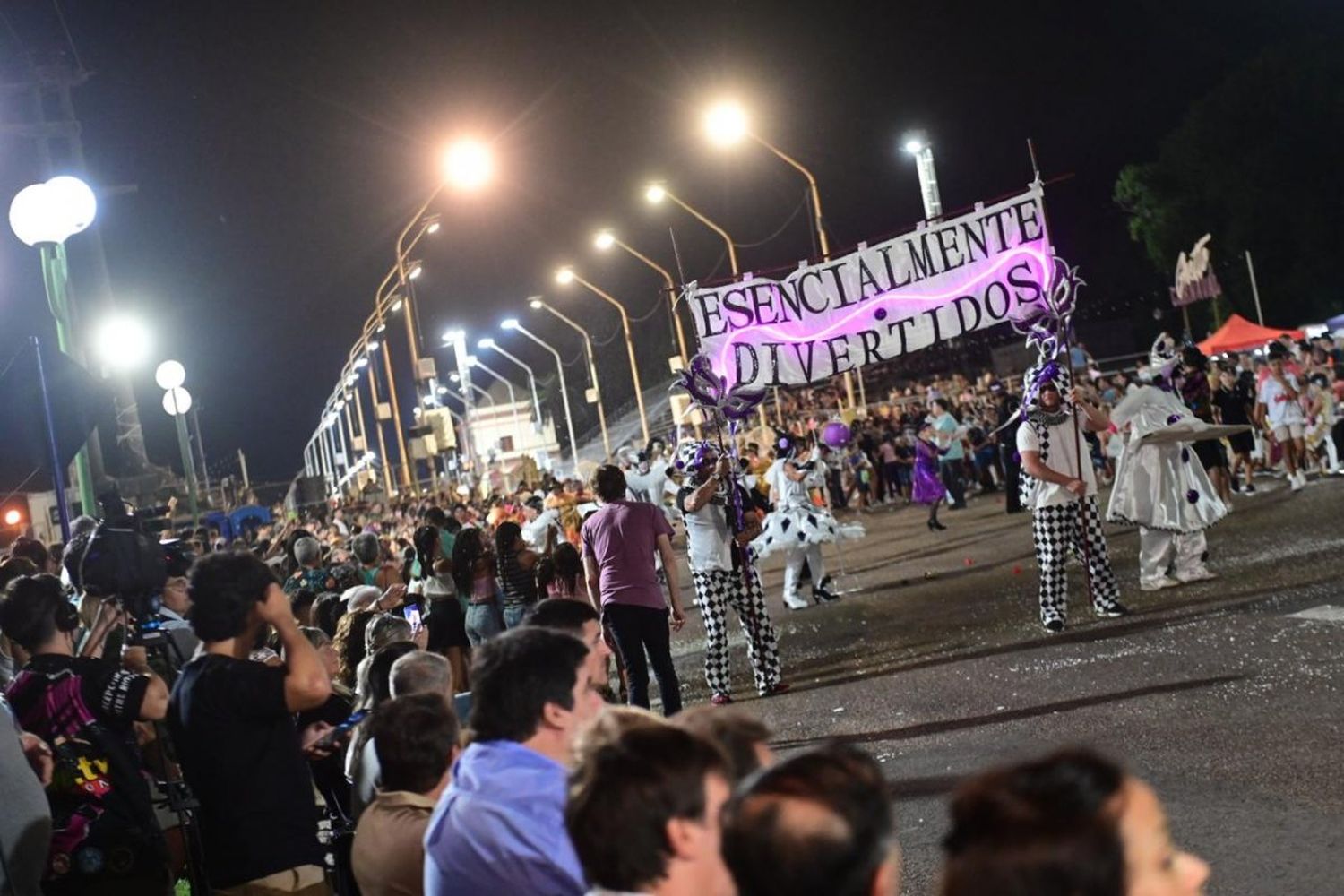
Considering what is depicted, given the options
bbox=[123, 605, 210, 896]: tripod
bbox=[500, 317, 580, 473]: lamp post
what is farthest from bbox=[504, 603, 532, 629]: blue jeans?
bbox=[500, 317, 580, 473]: lamp post

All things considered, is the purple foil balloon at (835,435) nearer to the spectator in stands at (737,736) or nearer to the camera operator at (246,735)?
the camera operator at (246,735)

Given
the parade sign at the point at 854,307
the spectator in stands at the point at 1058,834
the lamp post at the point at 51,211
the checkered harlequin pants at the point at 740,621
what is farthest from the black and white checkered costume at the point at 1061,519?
the spectator in stands at the point at 1058,834

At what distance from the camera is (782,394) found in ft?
151

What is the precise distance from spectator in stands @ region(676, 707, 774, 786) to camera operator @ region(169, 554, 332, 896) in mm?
1892

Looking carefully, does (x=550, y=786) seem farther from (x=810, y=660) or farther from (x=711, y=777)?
(x=810, y=660)

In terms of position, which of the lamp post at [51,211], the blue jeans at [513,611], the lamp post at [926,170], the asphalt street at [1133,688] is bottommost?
the asphalt street at [1133,688]

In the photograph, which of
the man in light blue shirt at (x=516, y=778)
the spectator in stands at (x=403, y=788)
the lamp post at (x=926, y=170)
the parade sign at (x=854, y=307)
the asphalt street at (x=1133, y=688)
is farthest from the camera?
the lamp post at (x=926, y=170)

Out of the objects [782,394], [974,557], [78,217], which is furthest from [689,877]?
[782,394]

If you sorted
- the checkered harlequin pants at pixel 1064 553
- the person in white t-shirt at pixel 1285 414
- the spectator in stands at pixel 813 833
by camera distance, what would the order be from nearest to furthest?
the spectator in stands at pixel 813 833 → the checkered harlequin pants at pixel 1064 553 → the person in white t-shirt at pixel 1285 414

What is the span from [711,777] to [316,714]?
13.9ft

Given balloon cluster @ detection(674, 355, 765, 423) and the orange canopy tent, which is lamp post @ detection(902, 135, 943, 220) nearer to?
the orange canopy tent

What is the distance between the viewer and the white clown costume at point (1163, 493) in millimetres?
12141

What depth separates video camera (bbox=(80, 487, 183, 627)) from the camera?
18.6 ft

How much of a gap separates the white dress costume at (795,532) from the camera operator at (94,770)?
32.5 ft
